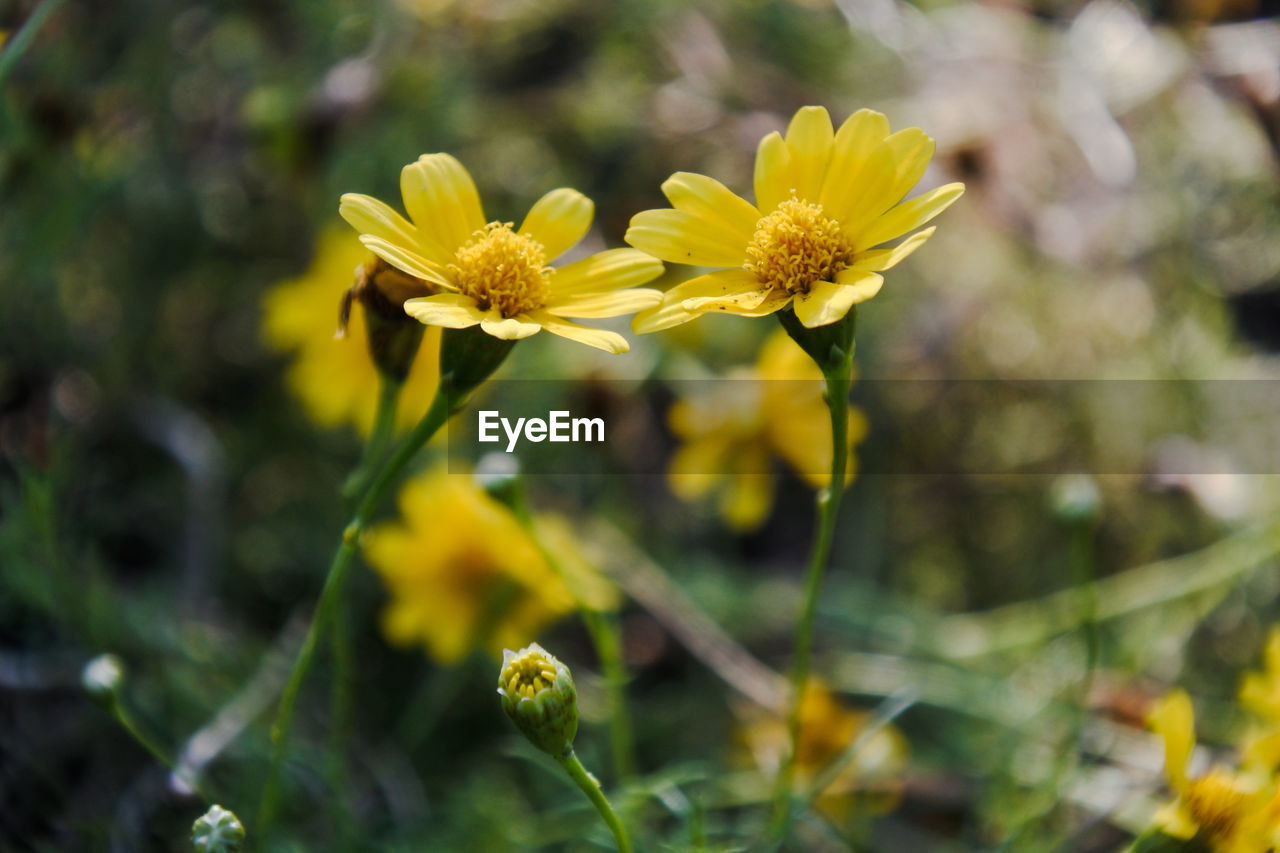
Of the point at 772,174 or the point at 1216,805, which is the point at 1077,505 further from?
the point at 772,174

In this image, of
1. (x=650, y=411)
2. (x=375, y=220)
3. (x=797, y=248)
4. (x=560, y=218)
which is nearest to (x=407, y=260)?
(x=375, y=220)

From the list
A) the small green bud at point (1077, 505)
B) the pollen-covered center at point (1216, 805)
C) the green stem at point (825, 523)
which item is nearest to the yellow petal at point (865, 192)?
the green stem at point (825, 523)

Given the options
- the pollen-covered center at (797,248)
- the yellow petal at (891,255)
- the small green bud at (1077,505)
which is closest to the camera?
the yellow petal at (891,255)

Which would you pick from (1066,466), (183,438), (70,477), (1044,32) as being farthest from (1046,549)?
(70,477)

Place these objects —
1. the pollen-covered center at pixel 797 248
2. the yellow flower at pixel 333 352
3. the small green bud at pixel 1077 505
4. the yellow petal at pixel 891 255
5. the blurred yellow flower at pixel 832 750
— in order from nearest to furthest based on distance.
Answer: the yellow petal at pixel 891 255 → the pollen-covered center at pixel 797 248 → the small green bud at pixel 1077 505 → the blurred yellow flower at pixel 832 750 → the yellow flower at pixel 333 352

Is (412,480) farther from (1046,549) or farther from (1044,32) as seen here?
(1044,32)

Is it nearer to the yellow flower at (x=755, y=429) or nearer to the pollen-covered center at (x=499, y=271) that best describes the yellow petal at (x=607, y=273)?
the pollen-covered center at (x=499, y=271)
